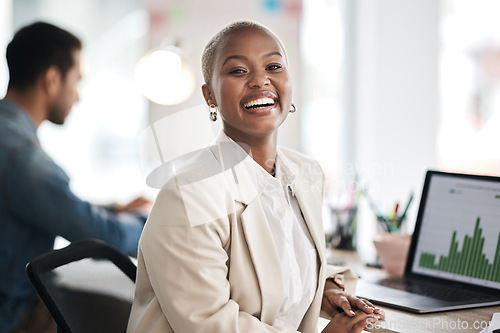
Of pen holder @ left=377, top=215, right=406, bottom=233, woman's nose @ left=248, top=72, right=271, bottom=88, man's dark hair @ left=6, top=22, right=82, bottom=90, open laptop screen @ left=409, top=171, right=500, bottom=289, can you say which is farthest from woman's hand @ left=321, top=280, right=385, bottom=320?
man's dark hair @ left=6, top=22, right=82, bottom=90

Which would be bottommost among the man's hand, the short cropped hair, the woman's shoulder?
the man's hand

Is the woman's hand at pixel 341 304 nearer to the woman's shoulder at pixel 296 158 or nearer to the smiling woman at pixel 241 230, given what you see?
the smiling woman at pixel 241 230

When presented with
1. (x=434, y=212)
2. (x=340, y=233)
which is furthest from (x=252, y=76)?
(x=340, y=233)

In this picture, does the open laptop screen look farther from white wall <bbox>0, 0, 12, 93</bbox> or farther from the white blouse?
white wall <bbox>0, 0, 12, 93</bbox>

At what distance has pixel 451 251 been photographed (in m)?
1.52

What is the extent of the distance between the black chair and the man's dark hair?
1.04 meters

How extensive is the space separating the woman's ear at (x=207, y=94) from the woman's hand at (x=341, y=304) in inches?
18.8

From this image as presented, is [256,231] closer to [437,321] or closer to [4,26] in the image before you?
[437,321]

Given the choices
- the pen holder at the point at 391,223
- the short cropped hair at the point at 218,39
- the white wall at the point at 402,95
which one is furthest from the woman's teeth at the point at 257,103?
the white wall at the point at 402,95

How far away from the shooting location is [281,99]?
1206mm

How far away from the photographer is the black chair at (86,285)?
1.18 m

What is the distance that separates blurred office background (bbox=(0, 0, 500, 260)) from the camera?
122 inches

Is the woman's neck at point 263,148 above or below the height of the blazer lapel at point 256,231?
above

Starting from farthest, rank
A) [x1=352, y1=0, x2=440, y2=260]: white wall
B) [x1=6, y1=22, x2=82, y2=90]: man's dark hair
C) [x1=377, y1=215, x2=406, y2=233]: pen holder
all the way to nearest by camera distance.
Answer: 1. [x1=352, y1=0, x2=440, y2=260]: white wall
2. [x1=6, y1=22, x2=82, y2=90]: man's dark hair
3. [x1=377, y1=215, x2=406, y2=233]: pen holder
